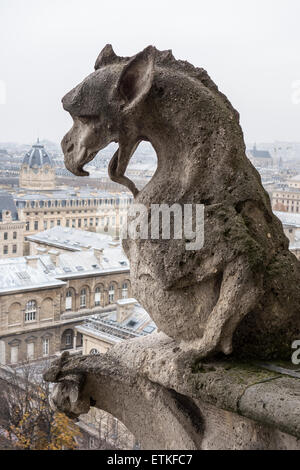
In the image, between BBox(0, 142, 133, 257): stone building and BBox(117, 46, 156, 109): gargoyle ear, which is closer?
BBox(117, 46, 156, 109): gargoyle ear

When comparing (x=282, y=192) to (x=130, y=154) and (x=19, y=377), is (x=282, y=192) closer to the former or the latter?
(x=19, y=377)

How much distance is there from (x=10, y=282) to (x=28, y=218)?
54.3 ft

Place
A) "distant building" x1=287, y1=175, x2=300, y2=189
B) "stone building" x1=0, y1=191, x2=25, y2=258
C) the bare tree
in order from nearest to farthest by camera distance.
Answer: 1. the bare tree
2. "distant building" x1=287, y1=175, x2=300, y2=189
3. "stone building" x1=0, y1=191, x2=25, y2=258

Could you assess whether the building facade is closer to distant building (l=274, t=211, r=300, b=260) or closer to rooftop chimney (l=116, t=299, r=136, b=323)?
distant building (l=274, t=211, r=300, b=260)

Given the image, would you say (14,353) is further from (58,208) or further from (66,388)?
(66,388)

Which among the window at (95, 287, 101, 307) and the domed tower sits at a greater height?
the domed tower

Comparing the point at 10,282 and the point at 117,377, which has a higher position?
the point at 117,377

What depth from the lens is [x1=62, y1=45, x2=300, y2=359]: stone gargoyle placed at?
2574mm

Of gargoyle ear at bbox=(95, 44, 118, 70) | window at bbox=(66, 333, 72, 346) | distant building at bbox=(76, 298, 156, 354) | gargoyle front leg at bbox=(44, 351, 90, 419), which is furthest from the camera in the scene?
window at bbox=(66, 333, 72, 346)

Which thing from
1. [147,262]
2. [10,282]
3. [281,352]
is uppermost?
[147,262]

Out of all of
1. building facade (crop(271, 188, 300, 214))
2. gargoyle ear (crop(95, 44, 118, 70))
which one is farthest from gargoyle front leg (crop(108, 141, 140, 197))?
building facade (crop(271, 188, 300, 214))

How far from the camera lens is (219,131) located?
8.89 ft

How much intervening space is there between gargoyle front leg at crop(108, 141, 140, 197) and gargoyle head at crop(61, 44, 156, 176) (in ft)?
0.19

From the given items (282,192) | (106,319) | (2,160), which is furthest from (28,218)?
(106,319)
